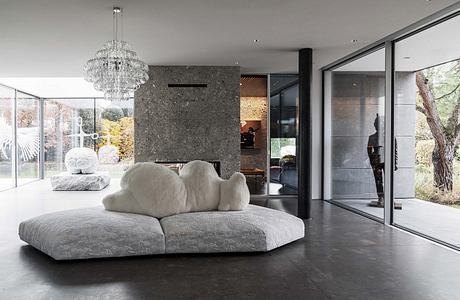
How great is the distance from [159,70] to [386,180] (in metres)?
4.91

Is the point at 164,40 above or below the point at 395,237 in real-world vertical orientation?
above

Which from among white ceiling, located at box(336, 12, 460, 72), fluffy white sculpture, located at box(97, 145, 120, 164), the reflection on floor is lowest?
the reflection on floor

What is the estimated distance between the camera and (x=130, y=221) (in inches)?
186

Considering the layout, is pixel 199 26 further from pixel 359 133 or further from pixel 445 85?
pixel 359 133

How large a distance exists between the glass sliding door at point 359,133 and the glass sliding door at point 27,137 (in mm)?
8944

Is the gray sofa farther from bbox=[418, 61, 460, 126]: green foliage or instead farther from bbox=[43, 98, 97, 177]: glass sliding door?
bbox=[43, 98, 97, 177]: glass sliding door

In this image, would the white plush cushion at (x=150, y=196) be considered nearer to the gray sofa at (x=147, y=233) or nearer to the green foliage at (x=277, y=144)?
the gray sofa at (x=147, y=233)

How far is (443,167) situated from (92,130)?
38.5 feet

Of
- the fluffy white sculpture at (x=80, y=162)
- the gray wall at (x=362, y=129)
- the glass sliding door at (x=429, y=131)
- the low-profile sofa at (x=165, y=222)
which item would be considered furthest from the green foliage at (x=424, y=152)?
the fluffy white sculpture at (x=80, y=162)

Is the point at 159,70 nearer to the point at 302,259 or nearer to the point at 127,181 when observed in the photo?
the point at 127,181

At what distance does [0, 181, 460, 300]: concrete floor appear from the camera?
3.44m

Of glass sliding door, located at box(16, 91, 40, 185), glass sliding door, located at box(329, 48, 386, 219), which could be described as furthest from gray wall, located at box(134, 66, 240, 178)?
glass sliding door, located at box(16, 91, 40, 185)

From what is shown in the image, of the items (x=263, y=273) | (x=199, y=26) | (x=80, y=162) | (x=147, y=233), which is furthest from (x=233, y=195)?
(x=80, y=162)

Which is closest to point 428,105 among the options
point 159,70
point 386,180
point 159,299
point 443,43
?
point 443,43
